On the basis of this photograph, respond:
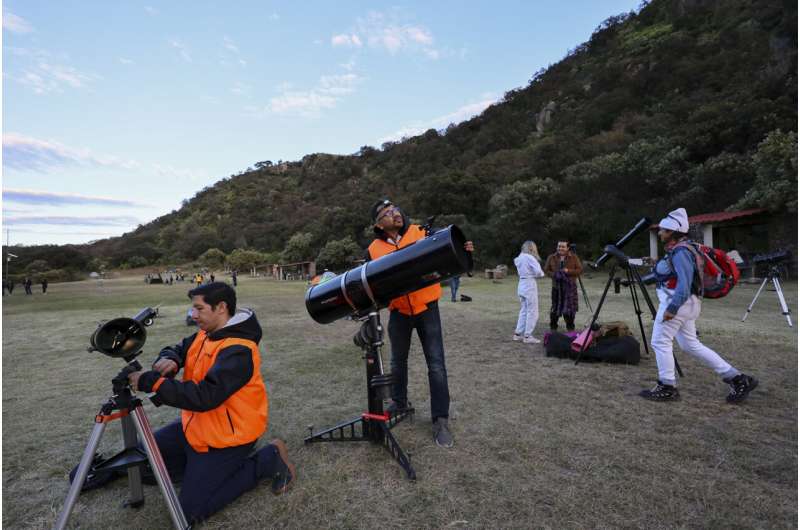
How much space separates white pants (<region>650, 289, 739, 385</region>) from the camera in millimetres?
4172

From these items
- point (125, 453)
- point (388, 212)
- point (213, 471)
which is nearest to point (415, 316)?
point (388, 212)

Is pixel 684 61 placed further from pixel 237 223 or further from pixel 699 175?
pixel 237 223

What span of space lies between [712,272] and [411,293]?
3.02m

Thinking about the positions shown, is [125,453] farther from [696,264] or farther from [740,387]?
[740,387]

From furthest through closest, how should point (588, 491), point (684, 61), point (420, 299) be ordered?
point (684, 61) → point (420, 299) → point (588, 491)

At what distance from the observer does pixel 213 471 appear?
2.65 meters

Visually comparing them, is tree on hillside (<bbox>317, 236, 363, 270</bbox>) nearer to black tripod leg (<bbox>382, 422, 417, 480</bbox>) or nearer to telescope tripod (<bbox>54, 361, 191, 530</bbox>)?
black tripod leg (<bbox>382, 422, 417, 480</bbox>)

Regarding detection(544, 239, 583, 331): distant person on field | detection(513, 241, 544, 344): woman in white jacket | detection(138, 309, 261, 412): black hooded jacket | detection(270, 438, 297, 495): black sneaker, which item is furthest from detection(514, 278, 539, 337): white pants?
detection(138, 309, 261, 412): black hooded jacket

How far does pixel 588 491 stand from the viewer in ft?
9.05

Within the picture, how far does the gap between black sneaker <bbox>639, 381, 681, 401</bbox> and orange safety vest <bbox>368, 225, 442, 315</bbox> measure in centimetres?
266

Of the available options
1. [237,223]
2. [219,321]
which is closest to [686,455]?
[219,321]

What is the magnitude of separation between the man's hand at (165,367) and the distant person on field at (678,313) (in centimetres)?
426

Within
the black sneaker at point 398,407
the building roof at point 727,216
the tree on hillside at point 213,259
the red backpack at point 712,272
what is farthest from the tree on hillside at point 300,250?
the red backpack at point 712,272

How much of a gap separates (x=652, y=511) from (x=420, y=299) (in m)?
2.04
